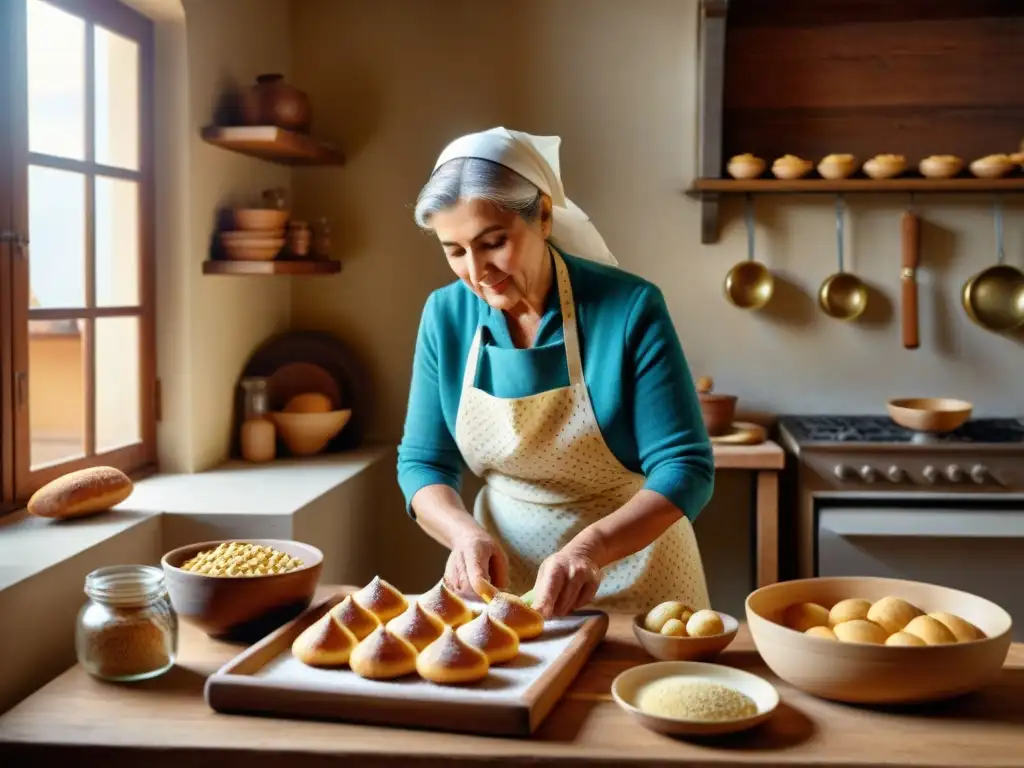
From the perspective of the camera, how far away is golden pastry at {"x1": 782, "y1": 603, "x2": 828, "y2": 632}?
1342mm

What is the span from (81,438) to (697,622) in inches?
58.1

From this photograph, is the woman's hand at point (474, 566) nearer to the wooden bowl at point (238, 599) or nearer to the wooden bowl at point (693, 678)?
the wooden bowl at point (238, 599)

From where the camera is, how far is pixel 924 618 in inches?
49.6

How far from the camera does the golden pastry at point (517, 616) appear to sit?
140 centimetres

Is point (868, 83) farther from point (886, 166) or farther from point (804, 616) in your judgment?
point (804, 616)

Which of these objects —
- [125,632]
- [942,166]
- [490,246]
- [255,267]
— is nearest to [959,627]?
[490,246]

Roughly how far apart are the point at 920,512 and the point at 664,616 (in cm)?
160

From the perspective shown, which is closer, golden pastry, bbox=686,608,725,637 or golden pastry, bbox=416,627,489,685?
golden pastry, bbox=416,627,489,685

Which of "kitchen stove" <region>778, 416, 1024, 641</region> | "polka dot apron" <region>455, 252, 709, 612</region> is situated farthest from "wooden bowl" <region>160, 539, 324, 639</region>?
"kitchen stove" <region>778, 416, 1024, 641</region>

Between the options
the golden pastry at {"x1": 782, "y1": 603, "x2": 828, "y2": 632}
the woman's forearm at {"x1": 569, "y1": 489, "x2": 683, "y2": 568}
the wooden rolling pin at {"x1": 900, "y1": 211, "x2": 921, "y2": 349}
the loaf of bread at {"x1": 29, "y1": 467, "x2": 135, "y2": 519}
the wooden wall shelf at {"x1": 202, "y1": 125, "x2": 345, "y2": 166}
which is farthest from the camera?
the wooden rolling pin at {"x1": 900, "y1": 211, "x2": 921, "y2": 349}

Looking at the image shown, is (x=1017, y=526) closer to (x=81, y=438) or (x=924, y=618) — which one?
(x=924, y=618)

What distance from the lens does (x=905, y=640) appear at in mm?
1211

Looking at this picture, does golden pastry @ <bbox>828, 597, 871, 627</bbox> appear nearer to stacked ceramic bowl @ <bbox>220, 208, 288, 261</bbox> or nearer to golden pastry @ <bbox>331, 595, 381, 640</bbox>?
golden pastry @ <bbox>331, 595, 381, 640</bbox>

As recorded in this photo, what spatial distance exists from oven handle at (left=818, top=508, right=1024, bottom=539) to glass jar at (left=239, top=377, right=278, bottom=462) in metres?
1.40
